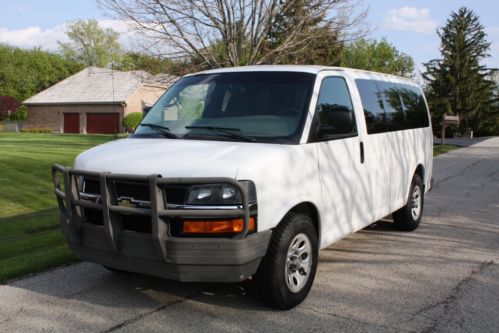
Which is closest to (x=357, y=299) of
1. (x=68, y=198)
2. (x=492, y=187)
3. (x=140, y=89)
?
(x=68, y=198)

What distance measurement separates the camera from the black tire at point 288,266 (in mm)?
4266

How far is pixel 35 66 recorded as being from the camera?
66438mm

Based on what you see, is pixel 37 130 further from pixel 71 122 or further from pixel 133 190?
pixel 133 190

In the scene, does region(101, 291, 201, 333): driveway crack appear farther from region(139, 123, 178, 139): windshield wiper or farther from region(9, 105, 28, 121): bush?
region(9, 105, 28, 121): bush

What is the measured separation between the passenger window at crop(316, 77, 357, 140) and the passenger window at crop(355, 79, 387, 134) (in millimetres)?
431

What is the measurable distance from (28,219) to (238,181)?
6.95m

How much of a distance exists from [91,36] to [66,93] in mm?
42537

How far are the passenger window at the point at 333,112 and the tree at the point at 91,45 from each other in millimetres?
89933

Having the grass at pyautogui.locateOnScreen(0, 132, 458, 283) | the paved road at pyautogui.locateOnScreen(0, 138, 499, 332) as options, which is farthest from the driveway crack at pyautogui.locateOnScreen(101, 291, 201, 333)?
the grass at pyautogui.locateOnScreen(0, 132, 458, 283)

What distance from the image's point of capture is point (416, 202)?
7691 millimetres

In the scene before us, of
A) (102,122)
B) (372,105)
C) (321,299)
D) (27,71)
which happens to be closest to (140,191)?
(321,299)

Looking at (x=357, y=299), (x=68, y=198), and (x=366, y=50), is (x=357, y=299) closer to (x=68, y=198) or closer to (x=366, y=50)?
(x=68, y=198)

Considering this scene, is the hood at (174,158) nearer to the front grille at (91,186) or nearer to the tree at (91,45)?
the front grille at (91,186)

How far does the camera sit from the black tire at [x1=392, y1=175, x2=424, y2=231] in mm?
7364
